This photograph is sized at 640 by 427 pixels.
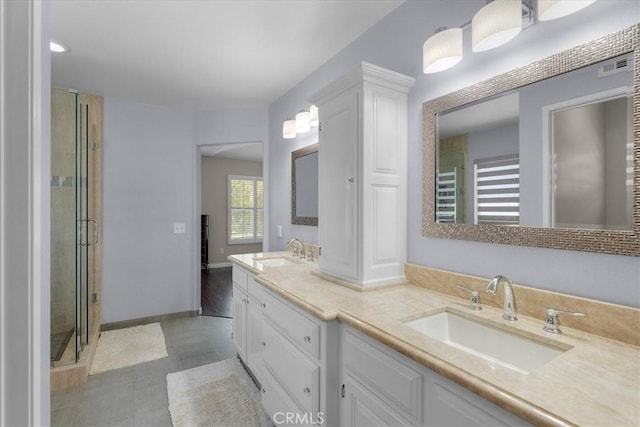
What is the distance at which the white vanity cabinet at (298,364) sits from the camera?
1299 mm

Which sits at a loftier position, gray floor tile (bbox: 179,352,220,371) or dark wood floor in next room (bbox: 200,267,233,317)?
dark wood floor in next room (bbox: 200,267,233,317)

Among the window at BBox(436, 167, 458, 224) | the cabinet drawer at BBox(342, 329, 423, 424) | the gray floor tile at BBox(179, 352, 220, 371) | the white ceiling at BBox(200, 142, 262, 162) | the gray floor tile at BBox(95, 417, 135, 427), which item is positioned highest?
the white ceiling at BBox(200, 142, 262, 162)

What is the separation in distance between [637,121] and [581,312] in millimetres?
649

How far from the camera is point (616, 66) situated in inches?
40.5

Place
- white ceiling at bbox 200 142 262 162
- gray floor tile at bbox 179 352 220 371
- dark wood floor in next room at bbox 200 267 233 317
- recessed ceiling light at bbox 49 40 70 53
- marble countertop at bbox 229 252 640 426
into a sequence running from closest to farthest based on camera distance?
marble countertop at bbox 229 252 640 426 → recessed ceiling light at bbox 49 40 70 53 → gray floor tile at bbox 179 352 220 371 → dark wood floor in next room at bbox 200 267 233 317 → white ceiling at bbox 200 142 262 162

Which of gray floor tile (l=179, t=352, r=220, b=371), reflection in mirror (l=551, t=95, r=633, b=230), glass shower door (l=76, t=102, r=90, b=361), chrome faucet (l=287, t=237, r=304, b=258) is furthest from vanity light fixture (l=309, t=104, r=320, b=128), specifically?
gray floor tile (l=179, t=352, r=220, b=371)

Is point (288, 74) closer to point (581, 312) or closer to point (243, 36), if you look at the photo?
point (243, 36)

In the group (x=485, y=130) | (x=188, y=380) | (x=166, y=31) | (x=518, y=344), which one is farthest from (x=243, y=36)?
(x=188, y=380)

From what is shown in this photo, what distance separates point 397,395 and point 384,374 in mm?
74

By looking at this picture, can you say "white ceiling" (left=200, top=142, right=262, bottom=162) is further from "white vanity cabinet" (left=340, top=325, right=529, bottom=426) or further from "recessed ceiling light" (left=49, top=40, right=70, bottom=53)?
"white vanity cabinet" (left=340, top=325, right=529, bottom=426)

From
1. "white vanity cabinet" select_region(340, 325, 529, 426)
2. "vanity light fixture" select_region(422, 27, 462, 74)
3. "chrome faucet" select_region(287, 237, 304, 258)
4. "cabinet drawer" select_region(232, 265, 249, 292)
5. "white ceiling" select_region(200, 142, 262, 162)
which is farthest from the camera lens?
"white ceiling" select_region(200, 142, 262, 162)

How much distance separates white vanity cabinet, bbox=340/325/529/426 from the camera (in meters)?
0.81

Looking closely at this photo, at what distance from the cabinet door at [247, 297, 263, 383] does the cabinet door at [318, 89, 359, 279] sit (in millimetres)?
598

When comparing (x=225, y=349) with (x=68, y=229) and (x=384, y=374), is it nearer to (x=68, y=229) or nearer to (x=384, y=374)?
(x=68, y=229)
